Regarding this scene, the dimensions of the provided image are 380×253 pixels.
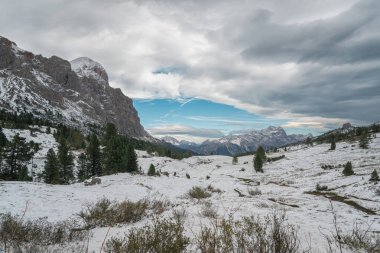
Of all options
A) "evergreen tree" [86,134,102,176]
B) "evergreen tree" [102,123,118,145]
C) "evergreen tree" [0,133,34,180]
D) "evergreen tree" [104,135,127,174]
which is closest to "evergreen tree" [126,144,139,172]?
"evergreen tree" [104,135,127,174]

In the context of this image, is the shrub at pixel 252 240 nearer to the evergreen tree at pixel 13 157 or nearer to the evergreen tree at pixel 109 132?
the evergreen tree at pixel 109 132

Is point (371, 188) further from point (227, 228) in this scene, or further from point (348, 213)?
point (227, 228)

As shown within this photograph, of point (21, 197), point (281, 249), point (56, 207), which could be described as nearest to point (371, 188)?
point (281, 249)

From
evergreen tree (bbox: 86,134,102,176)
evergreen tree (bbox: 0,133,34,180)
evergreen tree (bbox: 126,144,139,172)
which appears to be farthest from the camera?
evergreen tree (bbox: 86,134,102,176)

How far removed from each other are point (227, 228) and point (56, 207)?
43.0ft

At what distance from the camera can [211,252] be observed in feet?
17.1

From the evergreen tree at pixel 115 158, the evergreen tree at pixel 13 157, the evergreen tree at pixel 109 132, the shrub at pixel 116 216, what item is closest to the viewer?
the shrub at pixel 116 216

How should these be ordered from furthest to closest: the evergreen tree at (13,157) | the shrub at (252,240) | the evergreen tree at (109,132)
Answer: the evergreen tree at (109,132), the evergreen tree at (13,157), the shrub at (252,240)

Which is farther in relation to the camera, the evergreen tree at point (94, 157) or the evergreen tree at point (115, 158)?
the evergreen tree at point (94, 157)

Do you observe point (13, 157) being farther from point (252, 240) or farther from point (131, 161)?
point (252, 240)

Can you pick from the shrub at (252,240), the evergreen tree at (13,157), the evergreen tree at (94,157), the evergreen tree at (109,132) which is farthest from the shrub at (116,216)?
the evergreen tree at (13,157)

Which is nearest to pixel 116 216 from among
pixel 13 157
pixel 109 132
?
pixel 109 132

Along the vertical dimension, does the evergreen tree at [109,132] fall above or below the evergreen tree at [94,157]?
above

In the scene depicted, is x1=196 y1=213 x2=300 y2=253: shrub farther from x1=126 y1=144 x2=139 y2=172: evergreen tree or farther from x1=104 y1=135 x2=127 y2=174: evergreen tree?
x1=126 y1=144 x2=139 y2=172: evergreen tree
